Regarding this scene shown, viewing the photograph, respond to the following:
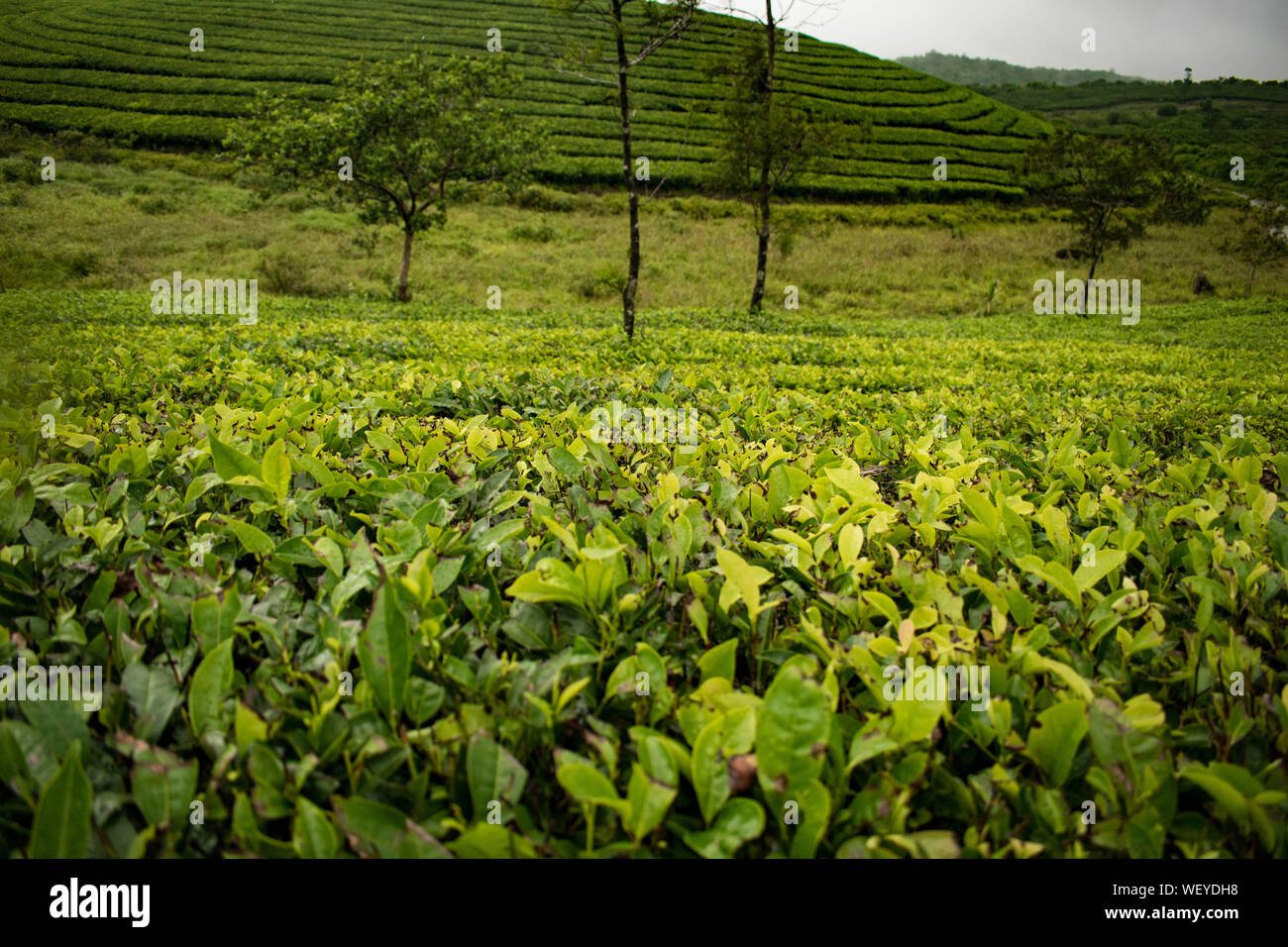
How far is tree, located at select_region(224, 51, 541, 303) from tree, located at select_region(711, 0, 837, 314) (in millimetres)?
6907

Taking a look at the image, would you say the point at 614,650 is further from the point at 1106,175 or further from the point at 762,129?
the point at 1106,175

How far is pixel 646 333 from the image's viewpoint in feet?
36.9

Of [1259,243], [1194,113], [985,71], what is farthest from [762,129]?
[985,71]

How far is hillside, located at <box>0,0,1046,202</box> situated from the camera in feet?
124

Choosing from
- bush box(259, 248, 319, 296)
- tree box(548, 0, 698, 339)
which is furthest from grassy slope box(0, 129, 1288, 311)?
tree box(548, 0, 698, 339)

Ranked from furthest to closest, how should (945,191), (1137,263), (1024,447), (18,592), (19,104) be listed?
(945,191) → (19,104) → (1137,263) → (1024,447) → (18,592)

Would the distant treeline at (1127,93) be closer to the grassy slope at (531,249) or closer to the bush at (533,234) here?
the grassy slope at (531,249)

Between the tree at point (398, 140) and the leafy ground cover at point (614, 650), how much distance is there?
19162 mm

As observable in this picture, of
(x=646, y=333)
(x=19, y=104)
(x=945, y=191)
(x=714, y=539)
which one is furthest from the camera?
(x=945, y=191)

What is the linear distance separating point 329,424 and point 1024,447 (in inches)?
112

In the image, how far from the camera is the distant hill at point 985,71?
506 ft
